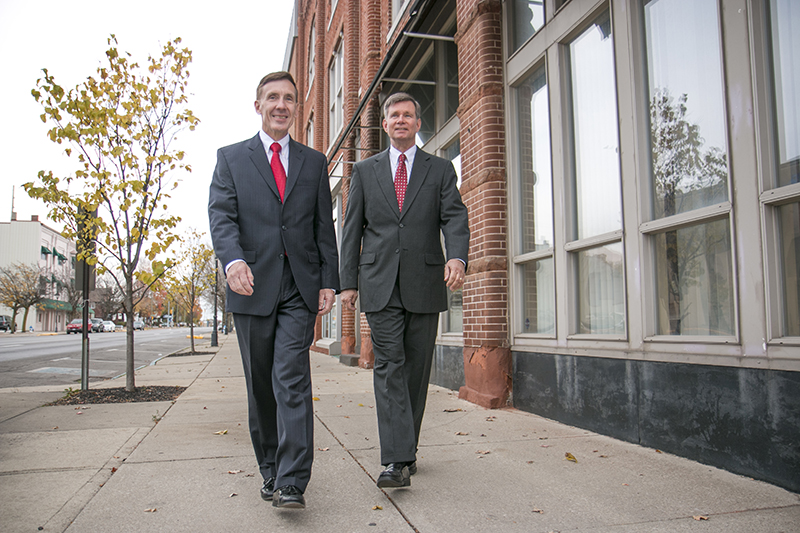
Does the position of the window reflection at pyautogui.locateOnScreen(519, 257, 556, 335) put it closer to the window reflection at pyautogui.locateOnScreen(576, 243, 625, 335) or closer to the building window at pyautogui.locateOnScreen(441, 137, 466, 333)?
the window reflection at pyautogui.locateOnScreen(576, 243, 625, 335)

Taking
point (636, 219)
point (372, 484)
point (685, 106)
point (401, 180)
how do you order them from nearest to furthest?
point (372, 484)
point (401, 180)
point (685, 106)
point (636, 219)

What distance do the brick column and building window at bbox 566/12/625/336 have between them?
103 centimetres

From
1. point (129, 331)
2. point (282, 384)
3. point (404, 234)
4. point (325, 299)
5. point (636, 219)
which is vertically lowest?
point (282, 384)

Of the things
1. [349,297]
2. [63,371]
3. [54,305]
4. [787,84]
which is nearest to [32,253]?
[54,305]

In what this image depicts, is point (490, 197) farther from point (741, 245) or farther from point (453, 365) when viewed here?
point (741, 245)

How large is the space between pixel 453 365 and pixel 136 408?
3.77m

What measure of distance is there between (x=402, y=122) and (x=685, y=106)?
208 centimetres

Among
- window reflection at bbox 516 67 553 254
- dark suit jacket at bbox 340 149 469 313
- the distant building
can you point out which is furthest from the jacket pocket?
the distant building

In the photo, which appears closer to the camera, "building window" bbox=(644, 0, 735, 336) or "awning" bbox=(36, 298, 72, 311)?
"building window" bbox=(644, 0, 735, 336)

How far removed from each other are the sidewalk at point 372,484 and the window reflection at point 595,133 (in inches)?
71.7

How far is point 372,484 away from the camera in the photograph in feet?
10.8

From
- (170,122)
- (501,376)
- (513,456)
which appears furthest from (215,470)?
(170,122)

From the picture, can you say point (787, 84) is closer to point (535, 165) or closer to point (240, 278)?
point (535, 165)

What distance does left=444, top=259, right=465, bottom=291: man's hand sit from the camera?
3.22 metres
